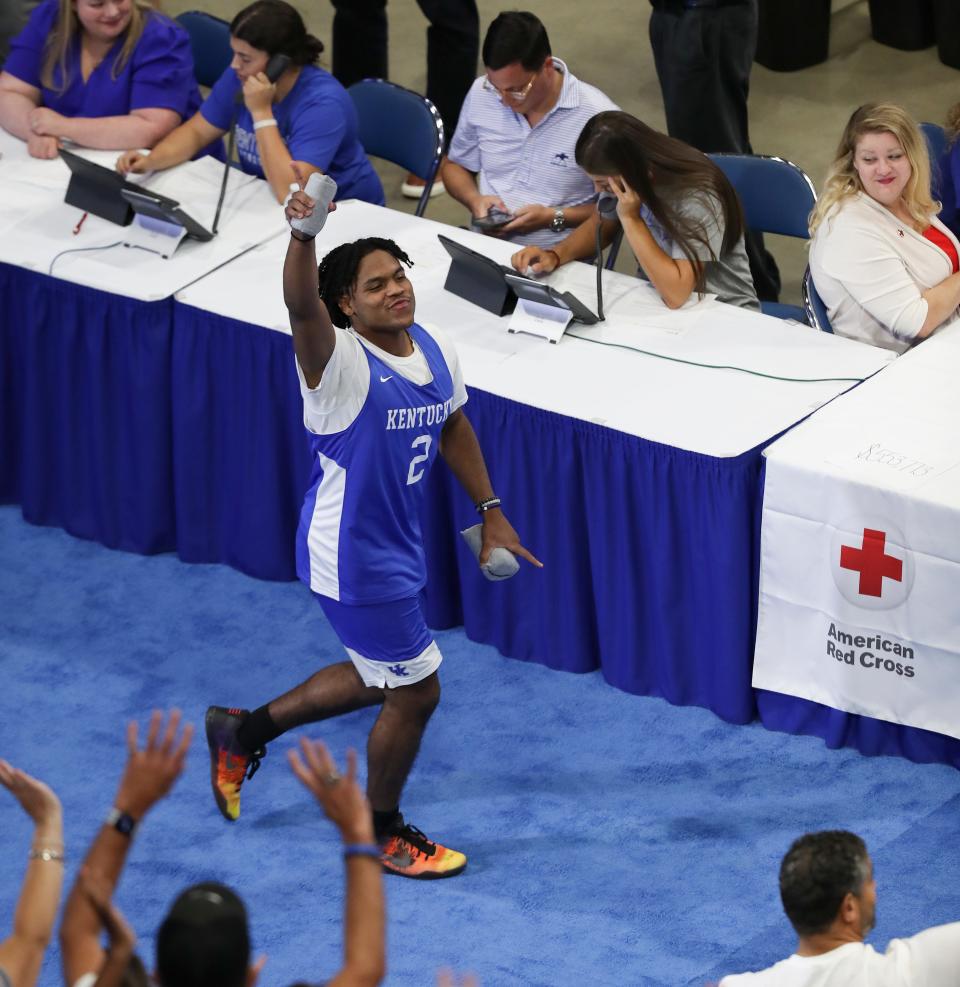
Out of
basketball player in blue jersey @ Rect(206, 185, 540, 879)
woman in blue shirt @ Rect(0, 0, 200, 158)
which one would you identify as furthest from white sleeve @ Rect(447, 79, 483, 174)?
basketball player in blue jersey @ Rect(206, 185, 540, 879)

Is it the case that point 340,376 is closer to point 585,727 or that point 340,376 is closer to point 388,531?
point 388,531

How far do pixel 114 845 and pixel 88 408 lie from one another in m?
2.80

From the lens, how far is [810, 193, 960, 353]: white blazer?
4.26 metres

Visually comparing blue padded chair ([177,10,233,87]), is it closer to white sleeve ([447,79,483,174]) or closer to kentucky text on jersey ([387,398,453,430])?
white sleeve ([447,79,483,174])

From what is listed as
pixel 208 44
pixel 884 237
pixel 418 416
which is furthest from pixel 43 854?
pixel 208 44

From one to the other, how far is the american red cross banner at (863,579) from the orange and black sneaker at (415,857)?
86 centimetres

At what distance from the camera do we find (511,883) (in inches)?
145

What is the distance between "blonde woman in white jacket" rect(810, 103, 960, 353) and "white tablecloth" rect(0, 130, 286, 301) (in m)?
1.54

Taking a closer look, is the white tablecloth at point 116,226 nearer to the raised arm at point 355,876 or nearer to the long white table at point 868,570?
the long white table at point 868,570

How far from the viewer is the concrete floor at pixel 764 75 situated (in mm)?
6914

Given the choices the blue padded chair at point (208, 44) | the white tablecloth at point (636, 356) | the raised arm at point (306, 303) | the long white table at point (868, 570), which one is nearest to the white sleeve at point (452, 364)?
the raised arm at point (306, 303)

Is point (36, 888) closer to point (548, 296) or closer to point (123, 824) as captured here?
point (123, 824)

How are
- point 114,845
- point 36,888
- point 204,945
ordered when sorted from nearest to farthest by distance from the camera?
point 204,945
point 114,845
point 36,888

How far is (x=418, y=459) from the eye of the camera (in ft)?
11.4
